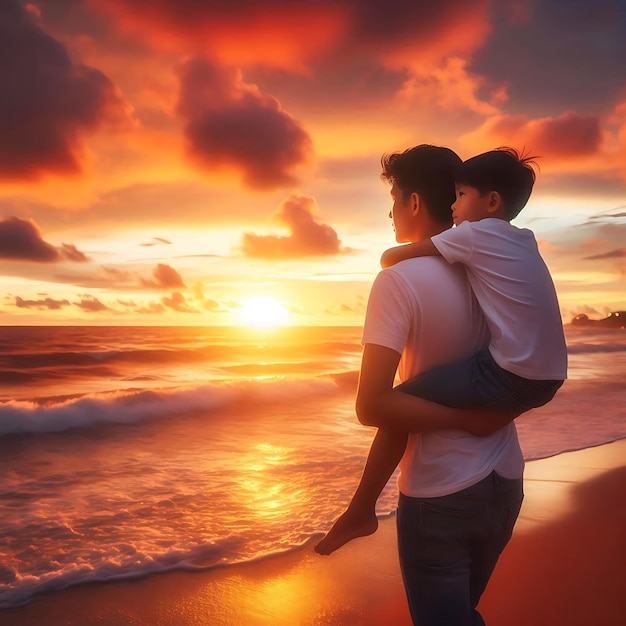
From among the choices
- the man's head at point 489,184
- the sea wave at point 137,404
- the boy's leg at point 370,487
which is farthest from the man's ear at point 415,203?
the sea wave at point 137,404

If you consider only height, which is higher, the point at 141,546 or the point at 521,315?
the point at 521,315

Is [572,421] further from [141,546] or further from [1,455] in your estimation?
[1,455]

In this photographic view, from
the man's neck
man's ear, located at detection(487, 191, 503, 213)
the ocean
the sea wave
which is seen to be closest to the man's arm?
the man's neck

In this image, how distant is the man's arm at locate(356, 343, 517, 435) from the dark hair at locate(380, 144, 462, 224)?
58cm

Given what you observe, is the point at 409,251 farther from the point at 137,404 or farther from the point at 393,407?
the point at 137,404

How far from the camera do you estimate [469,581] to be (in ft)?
5.94

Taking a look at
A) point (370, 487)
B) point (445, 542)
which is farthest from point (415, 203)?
point (445, 542)

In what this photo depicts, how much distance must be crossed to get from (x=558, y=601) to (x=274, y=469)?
163 inches

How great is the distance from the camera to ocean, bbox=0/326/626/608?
4738mm

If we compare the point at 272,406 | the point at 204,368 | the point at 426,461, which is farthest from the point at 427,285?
the point at 204,368

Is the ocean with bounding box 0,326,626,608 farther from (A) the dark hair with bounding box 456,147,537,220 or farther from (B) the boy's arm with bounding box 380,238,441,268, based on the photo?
(A) the dark hair with bounding box 456,147,537,220

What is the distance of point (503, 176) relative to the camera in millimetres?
1849

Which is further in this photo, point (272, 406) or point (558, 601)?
point (272, 406)

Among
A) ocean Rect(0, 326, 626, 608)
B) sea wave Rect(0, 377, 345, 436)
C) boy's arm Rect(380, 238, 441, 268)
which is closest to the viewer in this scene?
boy's arm Rect(380, 238, 441, 268)
